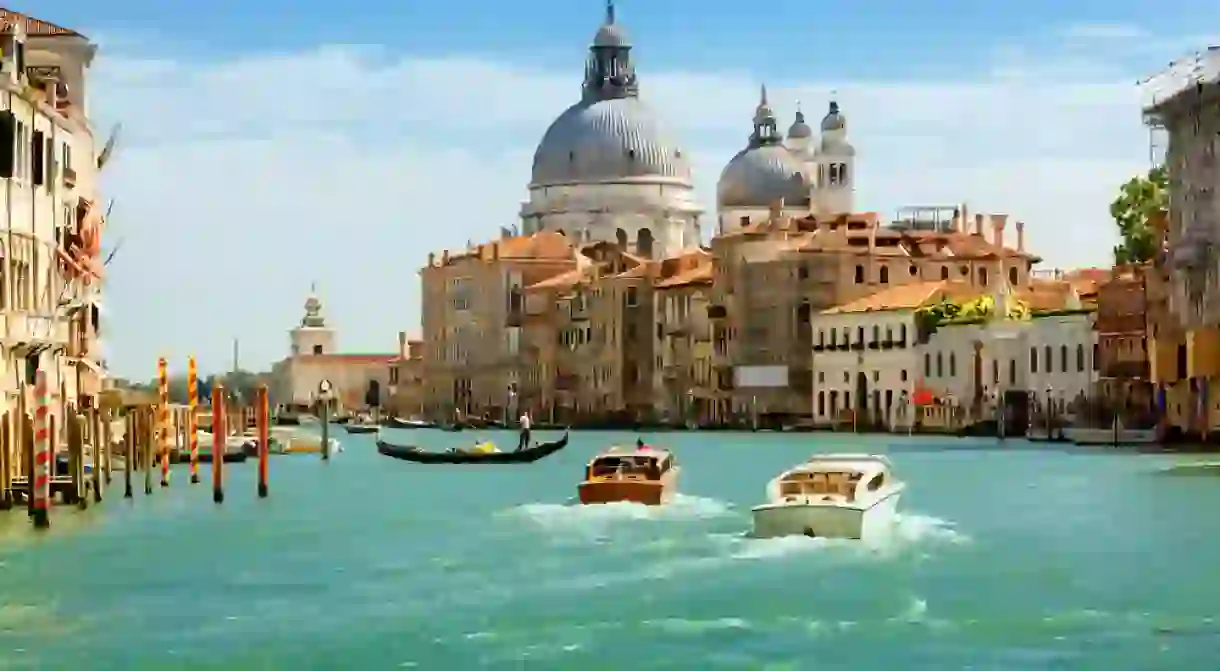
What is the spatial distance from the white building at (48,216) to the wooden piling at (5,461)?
1.04 m

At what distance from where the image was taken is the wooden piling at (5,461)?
28.4 metres

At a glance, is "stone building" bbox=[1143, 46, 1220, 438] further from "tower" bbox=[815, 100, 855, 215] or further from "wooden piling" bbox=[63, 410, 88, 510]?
"tower" bbox=[815, 100, 855, 215]

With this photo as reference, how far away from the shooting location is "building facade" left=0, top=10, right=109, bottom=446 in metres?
30.0

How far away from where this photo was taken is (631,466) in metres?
34.5

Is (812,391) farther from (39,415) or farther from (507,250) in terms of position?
(39,415)

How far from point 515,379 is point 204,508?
7742 centimetres

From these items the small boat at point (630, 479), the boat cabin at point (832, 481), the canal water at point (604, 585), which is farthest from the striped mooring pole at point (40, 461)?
the small boat at point (630, 479)

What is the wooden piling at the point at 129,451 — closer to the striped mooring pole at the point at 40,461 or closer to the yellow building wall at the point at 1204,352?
the striped mooring pole at the point at 40,461

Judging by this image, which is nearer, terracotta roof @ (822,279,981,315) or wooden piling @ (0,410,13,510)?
wooden piling @ (0,410,13,510)

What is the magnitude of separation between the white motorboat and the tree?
36781mm

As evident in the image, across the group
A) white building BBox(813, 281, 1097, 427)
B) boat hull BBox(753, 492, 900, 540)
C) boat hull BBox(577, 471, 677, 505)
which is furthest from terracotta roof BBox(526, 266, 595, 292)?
boat hull BBox(753, 492, 900, 540)

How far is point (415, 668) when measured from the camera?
737 inches

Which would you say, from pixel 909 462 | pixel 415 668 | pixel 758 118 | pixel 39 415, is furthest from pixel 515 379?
pixel 415 668

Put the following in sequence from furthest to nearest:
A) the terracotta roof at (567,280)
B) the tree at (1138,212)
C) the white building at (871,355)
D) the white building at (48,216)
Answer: the terracotta roof at (567,280) → the white building at (871,355) → the tree at (1138,212) → the white building at (48,216)
